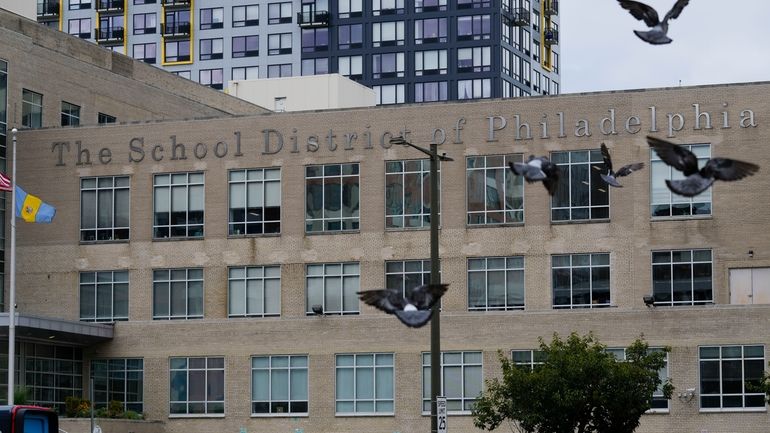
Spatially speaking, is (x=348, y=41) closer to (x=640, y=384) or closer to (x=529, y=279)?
(x=529, y=279)

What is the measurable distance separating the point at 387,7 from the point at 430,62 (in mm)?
5791

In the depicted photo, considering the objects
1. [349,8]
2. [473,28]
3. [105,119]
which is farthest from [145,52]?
[105,119]

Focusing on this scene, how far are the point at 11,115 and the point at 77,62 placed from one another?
5621mm

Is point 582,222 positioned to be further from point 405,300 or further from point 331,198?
point 405,300

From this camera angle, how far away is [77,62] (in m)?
73.2

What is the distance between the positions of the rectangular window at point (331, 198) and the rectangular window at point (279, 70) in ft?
235

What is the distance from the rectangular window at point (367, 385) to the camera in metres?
64.3

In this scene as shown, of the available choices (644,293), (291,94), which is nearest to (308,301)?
(644,293)

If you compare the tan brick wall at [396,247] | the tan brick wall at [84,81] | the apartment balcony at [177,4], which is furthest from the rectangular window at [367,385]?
the apartment balcony at [177,4]

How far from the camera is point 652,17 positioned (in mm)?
22125

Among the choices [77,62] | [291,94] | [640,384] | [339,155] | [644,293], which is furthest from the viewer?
[291,94]

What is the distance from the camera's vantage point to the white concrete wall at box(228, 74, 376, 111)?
320 feet

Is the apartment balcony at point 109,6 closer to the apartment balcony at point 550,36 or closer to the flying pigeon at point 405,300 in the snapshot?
the apartment balcony at point 550,36

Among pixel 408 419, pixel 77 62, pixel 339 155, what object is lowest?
pixel 408 419
